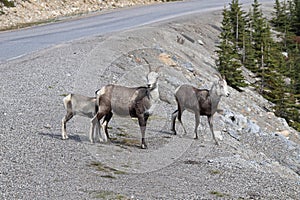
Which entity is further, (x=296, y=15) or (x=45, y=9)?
(x=296, y=15)

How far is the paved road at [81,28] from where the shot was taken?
19.6 metres

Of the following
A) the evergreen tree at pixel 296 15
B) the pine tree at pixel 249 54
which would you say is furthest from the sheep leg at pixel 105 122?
the evergreen tree at pixel 296 15

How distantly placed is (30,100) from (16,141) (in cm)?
321

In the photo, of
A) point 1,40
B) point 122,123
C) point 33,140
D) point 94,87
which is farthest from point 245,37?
point 33,140

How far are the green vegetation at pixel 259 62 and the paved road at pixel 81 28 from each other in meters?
3.32

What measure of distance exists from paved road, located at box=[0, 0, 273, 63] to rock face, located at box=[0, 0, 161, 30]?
257 cm

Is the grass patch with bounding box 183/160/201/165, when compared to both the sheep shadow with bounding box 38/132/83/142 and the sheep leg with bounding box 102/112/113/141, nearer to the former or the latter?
the sheep leg with bounding box 102/112/113/141

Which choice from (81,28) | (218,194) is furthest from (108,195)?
(81,28)

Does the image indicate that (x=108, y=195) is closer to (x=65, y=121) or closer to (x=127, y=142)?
(x=65, y=121)

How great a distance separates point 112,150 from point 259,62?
2276 cm

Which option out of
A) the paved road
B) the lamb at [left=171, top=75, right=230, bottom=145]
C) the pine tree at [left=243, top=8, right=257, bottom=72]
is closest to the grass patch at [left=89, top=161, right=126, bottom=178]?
the lamb at [left=171, top=75, right=230, bottom=145]

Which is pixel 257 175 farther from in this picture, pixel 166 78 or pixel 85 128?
pixel 166 78

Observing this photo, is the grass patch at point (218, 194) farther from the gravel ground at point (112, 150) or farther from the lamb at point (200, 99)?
the lamb at point (200, 99)

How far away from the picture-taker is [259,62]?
31.0 metres
